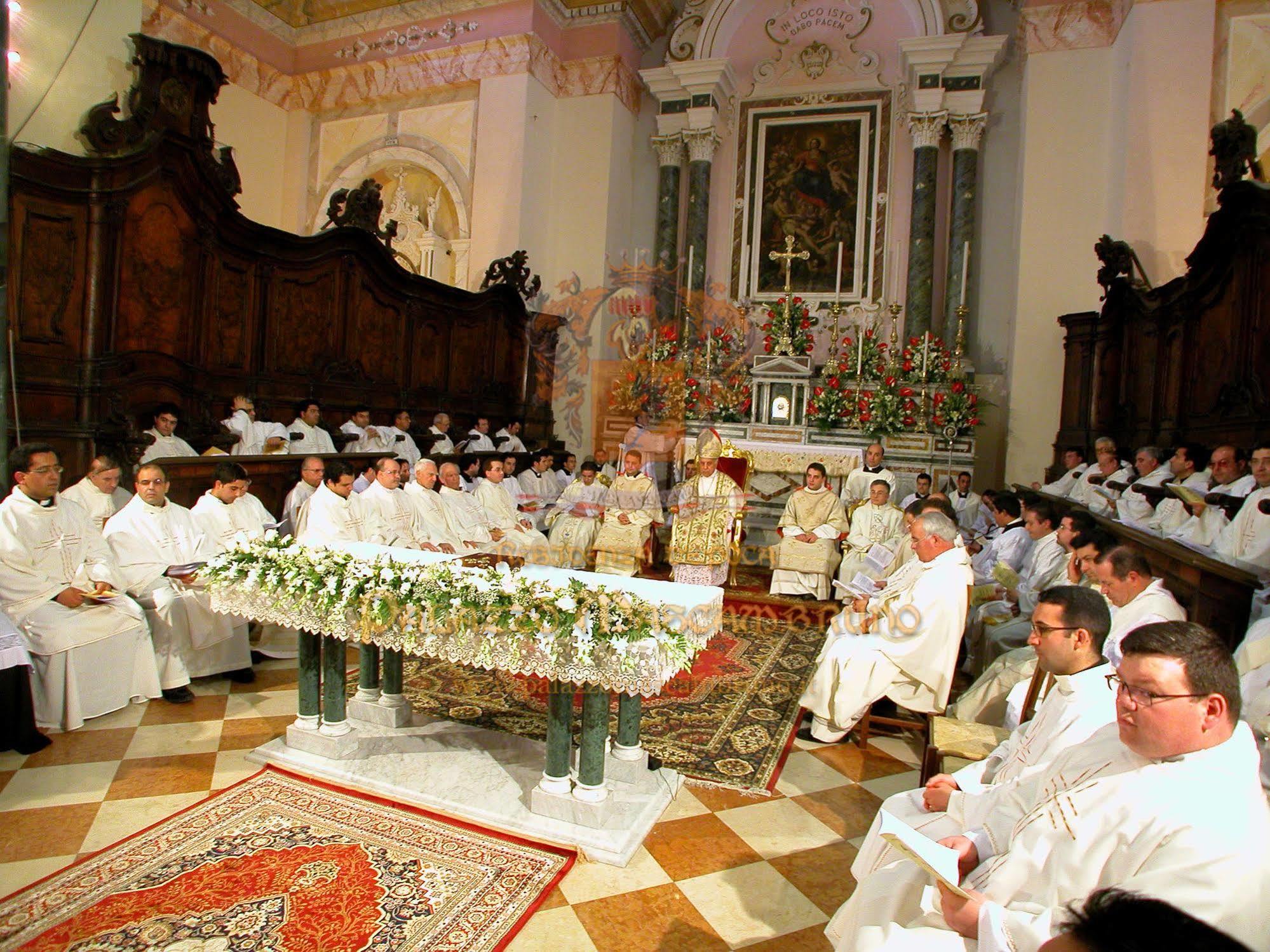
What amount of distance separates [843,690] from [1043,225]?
31.4ft

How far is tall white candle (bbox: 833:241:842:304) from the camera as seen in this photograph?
40.8 ft

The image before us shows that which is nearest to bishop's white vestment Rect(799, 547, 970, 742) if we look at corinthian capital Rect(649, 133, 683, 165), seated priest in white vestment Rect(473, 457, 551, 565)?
seated priest in white vestment Rect(473, 457, 551, 565)

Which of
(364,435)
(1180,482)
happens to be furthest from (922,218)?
(364,435)

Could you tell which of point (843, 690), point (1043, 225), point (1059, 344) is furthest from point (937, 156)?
point (843, 690)

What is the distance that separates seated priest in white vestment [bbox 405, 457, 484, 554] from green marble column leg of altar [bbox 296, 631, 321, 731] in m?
3.17

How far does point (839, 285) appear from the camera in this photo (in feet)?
41.8

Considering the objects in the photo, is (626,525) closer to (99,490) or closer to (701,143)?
(99,490)

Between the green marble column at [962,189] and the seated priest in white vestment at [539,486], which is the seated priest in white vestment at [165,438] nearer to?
the seated priest in white vestment at [539,486]

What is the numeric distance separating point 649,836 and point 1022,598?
375cm

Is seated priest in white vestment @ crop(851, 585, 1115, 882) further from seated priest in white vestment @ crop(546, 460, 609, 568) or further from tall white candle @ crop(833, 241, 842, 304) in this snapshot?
tall white candle @ crop(833, 241, 842, 304)

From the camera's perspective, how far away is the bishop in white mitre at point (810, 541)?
8.27 metres

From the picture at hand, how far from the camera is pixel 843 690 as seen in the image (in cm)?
461

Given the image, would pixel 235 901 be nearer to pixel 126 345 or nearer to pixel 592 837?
pixel 592 837

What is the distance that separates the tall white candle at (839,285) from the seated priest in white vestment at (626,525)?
5441mm
